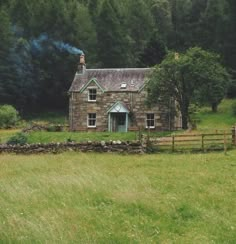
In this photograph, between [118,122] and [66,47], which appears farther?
[66,47]

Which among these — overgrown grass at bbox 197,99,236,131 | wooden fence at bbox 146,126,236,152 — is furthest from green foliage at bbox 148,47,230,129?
wooden fence at bbox 146,126,236,152

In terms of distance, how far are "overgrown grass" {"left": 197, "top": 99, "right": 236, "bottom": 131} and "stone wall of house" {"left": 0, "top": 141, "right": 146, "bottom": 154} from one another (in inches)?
819

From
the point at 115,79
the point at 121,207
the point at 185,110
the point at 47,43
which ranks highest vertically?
the point at 47,43

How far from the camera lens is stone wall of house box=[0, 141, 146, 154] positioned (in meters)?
31.0

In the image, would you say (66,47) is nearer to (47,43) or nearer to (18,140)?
(47,43)

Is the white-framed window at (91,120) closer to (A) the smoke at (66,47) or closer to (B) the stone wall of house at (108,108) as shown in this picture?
(B) the stone wall of house at (108,108)

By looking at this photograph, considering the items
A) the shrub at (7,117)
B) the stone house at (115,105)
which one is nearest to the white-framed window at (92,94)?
the stone house at (115,105)

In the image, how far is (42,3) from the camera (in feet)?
282

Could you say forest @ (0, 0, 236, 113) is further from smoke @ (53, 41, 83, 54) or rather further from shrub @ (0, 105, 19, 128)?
shrub @ (0, 105, 19, 128)

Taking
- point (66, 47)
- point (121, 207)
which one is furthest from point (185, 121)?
point (66, 47)

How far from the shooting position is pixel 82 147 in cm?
3172

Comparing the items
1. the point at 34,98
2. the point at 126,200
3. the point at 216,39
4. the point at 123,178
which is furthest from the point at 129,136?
the point at 216,39

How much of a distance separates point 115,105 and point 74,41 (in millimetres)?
32003

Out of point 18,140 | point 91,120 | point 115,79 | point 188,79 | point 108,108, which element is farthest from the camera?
point 91,120
